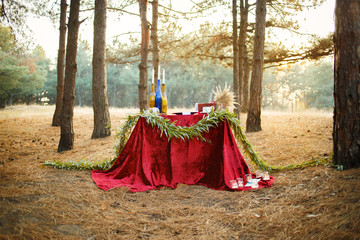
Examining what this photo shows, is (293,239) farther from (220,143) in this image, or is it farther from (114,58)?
(114,58)

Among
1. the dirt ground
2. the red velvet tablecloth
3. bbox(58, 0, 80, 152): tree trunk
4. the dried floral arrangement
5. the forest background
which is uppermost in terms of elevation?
the forest background

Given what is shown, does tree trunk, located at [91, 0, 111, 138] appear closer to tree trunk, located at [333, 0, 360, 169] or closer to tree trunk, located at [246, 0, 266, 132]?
tree trunk, located at [246, 0, 266, 132]

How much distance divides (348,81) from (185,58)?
8905 mm

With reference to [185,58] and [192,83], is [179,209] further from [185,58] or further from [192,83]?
[192,83]

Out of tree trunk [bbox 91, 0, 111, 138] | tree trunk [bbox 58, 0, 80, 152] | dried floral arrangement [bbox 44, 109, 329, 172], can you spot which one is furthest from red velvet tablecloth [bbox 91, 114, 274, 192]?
tree trunk [bbox 91, 0, 111, 138]

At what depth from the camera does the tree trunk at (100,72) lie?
21.3 ft

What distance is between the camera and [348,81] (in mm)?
2959

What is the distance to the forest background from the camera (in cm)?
955

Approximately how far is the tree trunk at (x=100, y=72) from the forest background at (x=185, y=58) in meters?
1.21

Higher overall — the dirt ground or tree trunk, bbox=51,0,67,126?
tree trunk, bbox=51,0,67,126

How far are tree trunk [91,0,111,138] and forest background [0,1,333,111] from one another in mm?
1213

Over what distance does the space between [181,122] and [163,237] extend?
5.24ft

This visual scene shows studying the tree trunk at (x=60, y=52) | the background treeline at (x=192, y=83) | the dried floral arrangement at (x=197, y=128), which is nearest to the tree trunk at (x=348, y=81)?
the dried floral arrangement at (x=197, y=128)

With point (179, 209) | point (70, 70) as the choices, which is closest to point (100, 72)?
point (70, 70)
